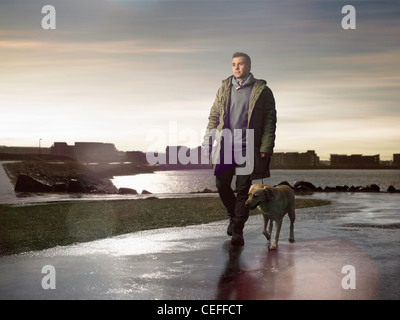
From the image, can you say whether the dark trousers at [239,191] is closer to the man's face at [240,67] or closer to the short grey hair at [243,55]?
the man's face at [240,67]

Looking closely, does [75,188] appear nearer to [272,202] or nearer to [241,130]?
[241,130]

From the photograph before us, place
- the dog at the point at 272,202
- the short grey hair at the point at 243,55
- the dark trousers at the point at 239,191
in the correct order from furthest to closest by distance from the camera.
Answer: the dark trousers at the point at 239,191 < the short grey hair at the point at 243,55 < the dog at the point at 272,202

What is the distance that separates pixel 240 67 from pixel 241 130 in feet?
3.31

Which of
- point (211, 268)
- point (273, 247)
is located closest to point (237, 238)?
point (273, 247)

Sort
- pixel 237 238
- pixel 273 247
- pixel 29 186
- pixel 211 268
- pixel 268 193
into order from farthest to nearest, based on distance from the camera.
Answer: pixel 29 186
pixel 237 238
pixel 273 247
pixel 268 193
pixel 211 268

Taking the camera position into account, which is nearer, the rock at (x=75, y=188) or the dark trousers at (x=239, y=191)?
the dark trousers at (x=239, y=191)

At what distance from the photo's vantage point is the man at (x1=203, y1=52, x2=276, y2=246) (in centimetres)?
825

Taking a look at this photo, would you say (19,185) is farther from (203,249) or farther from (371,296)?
(371,296)

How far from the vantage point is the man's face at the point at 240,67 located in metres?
8.30

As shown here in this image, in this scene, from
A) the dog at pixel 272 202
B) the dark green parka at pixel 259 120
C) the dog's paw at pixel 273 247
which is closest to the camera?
the dog at pixel 272 202

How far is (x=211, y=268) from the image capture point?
21.6ft

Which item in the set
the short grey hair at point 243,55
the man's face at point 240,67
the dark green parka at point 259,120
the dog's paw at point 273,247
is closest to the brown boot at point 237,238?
the dog's paw at point 273,247

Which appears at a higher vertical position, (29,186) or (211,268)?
(211,268)
